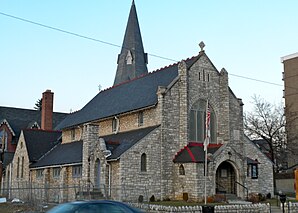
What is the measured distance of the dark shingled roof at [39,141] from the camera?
47.5 m

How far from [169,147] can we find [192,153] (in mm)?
2114

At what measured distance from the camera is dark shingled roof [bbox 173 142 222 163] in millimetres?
33278

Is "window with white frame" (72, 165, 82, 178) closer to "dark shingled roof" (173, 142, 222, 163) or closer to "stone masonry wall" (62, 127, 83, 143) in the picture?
"stone masonry wall" (62, 127, 83, 143)

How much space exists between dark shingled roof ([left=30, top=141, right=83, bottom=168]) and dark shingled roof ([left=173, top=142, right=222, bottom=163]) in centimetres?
887

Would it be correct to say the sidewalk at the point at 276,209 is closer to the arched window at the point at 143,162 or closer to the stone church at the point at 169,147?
the stone church at the point at 169,147

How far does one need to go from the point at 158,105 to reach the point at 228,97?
6995 mm

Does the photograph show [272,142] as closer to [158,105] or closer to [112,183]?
[158,105]

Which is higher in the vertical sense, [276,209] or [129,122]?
[129,122]

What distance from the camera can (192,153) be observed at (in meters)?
33.9

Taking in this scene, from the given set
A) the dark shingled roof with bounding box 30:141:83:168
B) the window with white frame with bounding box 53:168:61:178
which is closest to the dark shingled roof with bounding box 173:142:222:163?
the dark shingled roof with bounding box 30:141:83:168

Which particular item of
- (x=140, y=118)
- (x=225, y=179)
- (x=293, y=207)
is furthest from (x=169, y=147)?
(x=293, y=207)

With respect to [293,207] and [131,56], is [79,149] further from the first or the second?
[131,56]

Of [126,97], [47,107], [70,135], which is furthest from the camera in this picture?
[47,107]

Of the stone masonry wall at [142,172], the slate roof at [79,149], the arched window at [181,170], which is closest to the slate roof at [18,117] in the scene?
the slate roof at [79,149]
